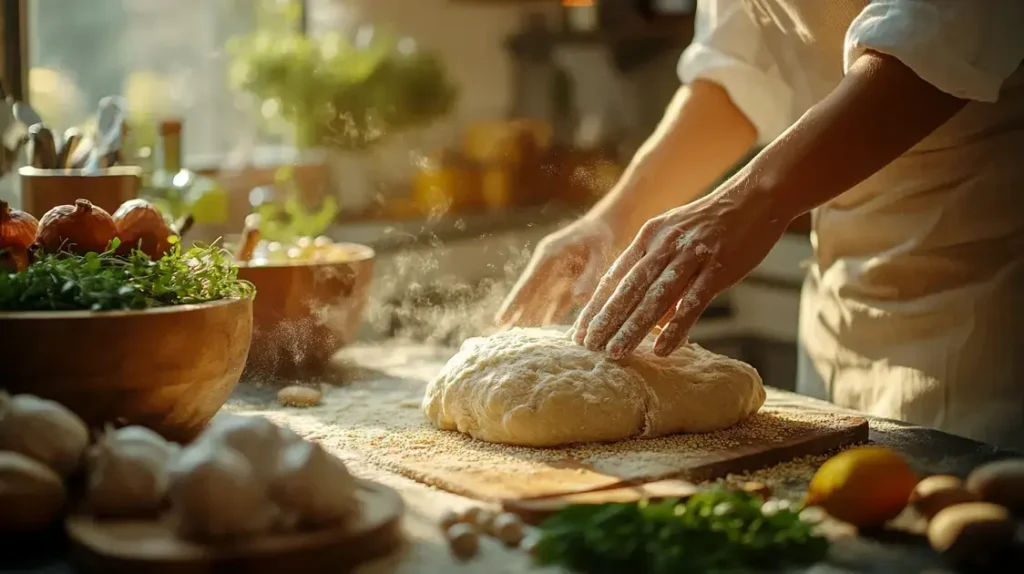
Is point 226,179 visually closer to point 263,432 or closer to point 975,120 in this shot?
point 975,120

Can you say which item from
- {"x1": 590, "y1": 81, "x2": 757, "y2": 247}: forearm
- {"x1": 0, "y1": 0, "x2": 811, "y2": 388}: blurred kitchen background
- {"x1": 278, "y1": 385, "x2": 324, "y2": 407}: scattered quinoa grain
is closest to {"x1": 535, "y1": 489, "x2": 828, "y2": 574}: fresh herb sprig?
{"x1": 278, "y1": 385, "x2": 324, "y2": 407}: scattered quinoa grain

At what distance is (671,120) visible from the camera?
6.42ft

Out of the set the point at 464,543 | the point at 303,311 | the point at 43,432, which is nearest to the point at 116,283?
the point at 43,432

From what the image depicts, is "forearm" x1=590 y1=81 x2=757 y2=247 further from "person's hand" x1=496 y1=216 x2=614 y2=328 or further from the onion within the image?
the onion

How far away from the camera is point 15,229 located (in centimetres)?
123

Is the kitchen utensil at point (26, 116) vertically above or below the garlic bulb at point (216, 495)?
above

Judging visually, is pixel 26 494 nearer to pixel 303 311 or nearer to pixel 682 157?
pixel 303 311

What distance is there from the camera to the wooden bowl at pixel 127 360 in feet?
3.36

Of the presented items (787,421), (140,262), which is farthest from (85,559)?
(787,421)

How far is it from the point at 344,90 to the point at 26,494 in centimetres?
257

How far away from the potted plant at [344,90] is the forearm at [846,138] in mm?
2151

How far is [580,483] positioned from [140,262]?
525mm

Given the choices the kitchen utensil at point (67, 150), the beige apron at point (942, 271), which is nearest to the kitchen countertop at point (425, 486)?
the beige apron at point (942, 271)

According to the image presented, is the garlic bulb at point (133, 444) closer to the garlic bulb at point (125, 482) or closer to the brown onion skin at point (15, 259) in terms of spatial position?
the garlic bulb at point (125, 482)
